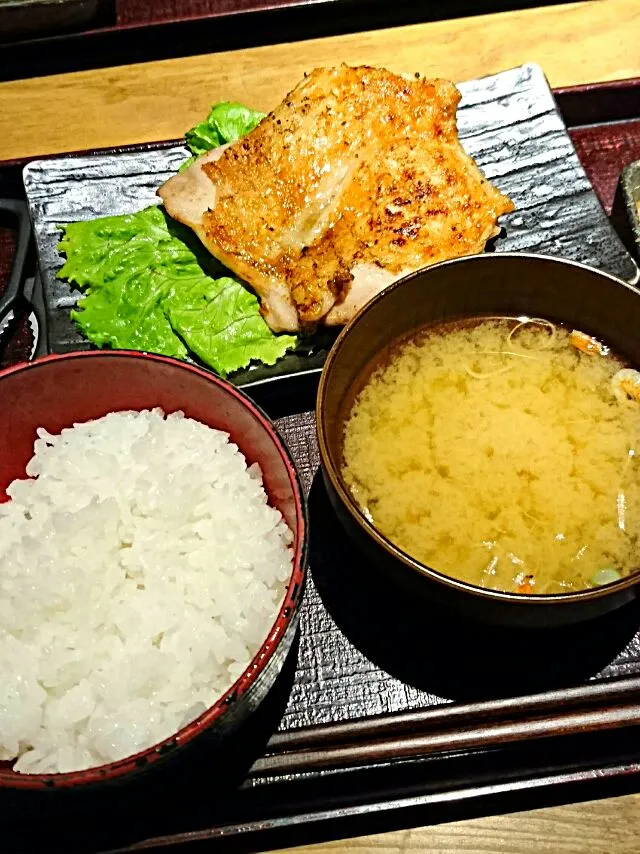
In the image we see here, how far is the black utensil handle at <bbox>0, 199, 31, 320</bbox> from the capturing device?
260cm

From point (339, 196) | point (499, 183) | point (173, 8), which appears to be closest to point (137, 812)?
point (339, 196)

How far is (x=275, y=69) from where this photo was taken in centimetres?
340

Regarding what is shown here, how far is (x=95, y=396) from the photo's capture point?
6.68 feet

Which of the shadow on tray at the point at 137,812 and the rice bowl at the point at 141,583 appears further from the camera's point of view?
the shadow on tray at the point at 137,812

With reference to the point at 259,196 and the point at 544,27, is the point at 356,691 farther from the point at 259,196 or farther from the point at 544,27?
the point at 544,27

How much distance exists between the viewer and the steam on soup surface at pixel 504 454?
1832 mm

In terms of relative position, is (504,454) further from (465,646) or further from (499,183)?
(499,183)

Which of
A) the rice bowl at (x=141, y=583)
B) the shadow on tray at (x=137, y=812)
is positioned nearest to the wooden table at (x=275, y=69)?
the rice bowl at (x=141, y=583)

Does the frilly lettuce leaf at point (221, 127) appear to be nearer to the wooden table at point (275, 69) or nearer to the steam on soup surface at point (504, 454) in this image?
the wooden table at point (275, 69)

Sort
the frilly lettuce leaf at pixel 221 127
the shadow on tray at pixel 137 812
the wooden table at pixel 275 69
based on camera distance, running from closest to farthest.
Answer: the shadow on tray at pixel 137 812 < the frilly lettuce leaf at pixel 221 127 < the wooden table at pixel 275 69

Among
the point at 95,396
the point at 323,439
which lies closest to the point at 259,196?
the point at 95,396

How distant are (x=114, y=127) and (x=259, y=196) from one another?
1.11 metres

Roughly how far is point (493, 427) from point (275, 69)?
7.49 ft

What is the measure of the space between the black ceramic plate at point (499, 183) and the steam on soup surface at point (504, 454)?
1.65ft
